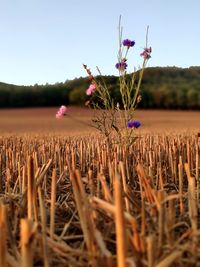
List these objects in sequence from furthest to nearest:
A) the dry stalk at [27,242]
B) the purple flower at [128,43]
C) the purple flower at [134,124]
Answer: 1. the purple flower at [128,43]
2. the purple flower at [134,124]
3. the dry stalk at [27,242]

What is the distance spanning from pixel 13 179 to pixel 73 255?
192 cm

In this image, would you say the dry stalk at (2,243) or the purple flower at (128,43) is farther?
the purple flower at (128,43)

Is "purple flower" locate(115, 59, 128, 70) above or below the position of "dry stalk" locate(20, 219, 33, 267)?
above

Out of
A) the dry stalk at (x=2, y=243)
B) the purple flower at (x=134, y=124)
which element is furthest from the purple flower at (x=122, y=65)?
the dry stalk at (x=2, y=243)

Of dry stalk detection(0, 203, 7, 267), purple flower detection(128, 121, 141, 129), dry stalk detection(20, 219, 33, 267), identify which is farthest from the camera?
purple flower detection(128, 121, 141, 129)

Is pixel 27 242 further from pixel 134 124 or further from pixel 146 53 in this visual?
pixel 146 53

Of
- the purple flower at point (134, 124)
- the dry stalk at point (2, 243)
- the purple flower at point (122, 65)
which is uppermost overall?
the purple flower at point (122, 65)

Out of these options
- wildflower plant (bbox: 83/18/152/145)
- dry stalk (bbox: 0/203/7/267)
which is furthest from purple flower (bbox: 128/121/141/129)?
dry stalk (bbox: 0/203/7/267)

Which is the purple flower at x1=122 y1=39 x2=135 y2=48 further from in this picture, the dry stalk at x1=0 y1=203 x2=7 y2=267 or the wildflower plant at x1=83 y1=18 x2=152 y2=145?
the dry stalk at x1=0 y1=203 x2=7 y2=267

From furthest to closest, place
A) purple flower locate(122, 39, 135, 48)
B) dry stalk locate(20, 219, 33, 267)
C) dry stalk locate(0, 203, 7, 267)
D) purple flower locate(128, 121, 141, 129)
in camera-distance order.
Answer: purple flower locate(122, 39, 135, 48) → purple flower locate(128, 121, 141, 129) → dry stalk locate(0, 203, 7, 267) → dry stalk locate(20, 219, 33, 267)

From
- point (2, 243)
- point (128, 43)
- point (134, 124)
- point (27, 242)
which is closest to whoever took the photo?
point (27, 242)

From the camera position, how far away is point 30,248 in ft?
3.24

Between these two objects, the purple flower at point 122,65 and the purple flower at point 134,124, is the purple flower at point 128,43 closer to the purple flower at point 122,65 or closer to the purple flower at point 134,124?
the purple flower at point 122,65

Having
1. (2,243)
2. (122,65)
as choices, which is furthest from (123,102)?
(2,243)
